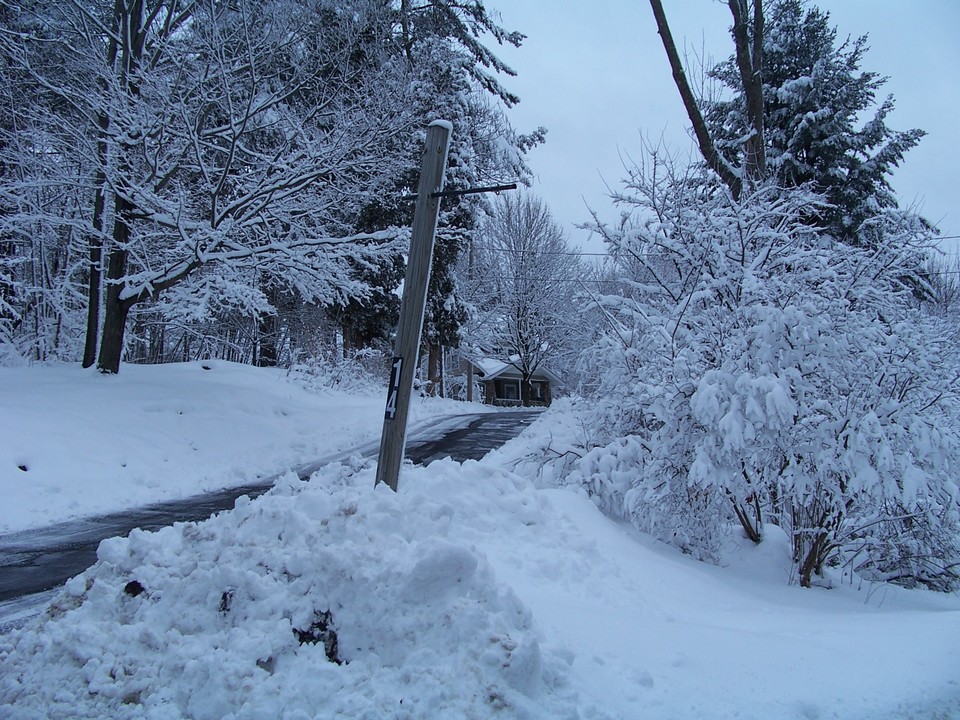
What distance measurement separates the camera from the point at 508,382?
155ft

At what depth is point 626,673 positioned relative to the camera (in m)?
2.82

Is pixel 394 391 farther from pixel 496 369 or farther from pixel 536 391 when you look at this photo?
pixel 536 391

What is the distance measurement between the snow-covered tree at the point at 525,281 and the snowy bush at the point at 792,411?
27.0 meters

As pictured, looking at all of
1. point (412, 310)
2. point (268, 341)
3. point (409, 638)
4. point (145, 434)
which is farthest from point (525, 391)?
point (409, 638)

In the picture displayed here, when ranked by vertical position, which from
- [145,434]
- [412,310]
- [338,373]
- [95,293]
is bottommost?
[145,434]

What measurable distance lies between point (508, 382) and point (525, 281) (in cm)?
1372

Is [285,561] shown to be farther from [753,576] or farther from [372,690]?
[753,576]

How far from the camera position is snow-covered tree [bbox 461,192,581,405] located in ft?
113

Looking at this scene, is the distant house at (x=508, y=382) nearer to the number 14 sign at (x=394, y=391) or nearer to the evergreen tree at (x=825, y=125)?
the evergreen tree at (x=825, y=125)

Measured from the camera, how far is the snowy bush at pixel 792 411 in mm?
5141

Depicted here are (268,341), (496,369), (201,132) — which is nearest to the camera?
(201,132)

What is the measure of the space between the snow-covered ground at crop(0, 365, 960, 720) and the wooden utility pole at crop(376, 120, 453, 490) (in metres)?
0.38

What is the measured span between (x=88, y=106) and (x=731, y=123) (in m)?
16.2

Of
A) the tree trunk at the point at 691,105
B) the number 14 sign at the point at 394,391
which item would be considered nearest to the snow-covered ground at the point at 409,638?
the number 14 sign at the point at 394,391
